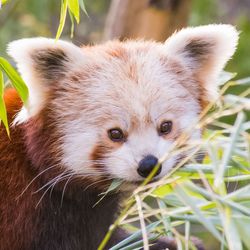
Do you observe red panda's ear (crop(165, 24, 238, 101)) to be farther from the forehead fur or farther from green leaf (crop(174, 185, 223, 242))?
green leaf (crop(174, 185, 223, 242))

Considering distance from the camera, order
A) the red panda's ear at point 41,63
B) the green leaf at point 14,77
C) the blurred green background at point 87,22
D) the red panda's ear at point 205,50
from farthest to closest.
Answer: the blurred green background at point 87,22
the red panda's ear at point 205,50
the red panda's ear at point 41,63
the green leaf at point 14,77

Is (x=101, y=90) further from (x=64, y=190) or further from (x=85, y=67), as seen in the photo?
(x=64, y=190)

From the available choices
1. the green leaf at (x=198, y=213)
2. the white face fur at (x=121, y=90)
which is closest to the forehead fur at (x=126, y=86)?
the white face fur at (x=121, y=90)

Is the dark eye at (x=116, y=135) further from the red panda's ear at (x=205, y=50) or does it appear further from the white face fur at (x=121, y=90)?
the red panda's ear at (x=205, y=50)

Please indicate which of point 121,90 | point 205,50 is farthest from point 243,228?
point 205,50

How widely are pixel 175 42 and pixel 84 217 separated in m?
0.88

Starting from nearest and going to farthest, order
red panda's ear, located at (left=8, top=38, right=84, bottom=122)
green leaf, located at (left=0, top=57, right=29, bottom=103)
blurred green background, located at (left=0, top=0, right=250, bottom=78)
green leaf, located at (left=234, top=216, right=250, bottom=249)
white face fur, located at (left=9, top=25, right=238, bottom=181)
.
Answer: green leaf, located at (left=234, top=216, right=250, bottom=249) → green leaf, located at (left=0, top=57, right=29, bottom=103) → white face fur, located at (left=9, top=25, right=238, bottom=181) → red panda's ear, located at (left=8, top=38, right=84, bottom=122) → blurred green background, located at (left=0, top=0, right=250, bottom=78)

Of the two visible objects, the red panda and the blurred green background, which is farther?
the blurred green background

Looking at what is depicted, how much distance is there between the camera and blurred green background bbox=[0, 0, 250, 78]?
7203 millimetres

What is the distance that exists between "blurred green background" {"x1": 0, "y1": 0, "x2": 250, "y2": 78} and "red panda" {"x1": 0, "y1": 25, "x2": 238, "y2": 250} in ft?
10.1

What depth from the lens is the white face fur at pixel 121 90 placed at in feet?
11.1

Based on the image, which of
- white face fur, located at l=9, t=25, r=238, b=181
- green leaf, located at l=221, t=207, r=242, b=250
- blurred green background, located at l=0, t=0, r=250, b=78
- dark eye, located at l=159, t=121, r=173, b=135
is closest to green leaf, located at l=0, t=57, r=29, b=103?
white face fur, located at l=9, t=25, r=238, b=181

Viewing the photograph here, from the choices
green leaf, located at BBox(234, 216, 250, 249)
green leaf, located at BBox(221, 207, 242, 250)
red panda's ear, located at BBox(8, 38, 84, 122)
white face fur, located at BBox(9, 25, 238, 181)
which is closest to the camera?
green leaf, located at BBox(221, 207, 242, 250)

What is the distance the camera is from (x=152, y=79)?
11.6 feet
